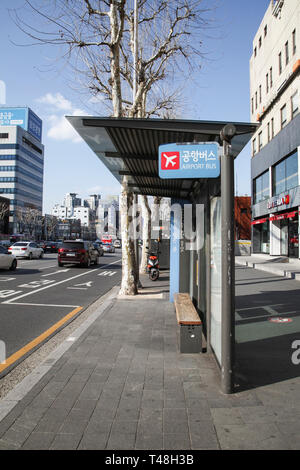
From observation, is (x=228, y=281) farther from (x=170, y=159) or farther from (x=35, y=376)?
(x=35, y=376)

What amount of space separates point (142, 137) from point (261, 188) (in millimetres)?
30249

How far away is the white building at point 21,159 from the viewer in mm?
101125

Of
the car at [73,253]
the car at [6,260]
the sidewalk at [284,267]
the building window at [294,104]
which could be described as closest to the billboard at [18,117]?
the car at [73,253]

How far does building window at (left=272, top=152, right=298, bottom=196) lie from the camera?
24020mm

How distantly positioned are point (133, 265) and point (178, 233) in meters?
2.42

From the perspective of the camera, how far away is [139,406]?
3.39 meters

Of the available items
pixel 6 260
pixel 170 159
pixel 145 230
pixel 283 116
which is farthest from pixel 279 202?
pixel 170 159

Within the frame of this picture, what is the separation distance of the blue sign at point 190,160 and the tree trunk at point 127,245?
6.04m

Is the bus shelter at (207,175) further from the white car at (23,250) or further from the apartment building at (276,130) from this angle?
the white car at (23,250)

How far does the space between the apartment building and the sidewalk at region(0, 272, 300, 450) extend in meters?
20.7

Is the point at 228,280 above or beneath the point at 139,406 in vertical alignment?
above

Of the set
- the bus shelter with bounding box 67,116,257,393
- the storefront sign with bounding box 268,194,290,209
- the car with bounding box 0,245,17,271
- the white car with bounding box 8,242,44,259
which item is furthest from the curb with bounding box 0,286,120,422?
the white car with bounding box 8,242,44,259

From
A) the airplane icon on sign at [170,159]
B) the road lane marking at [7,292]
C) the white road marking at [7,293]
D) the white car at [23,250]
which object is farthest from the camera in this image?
the white car at [23,250]
